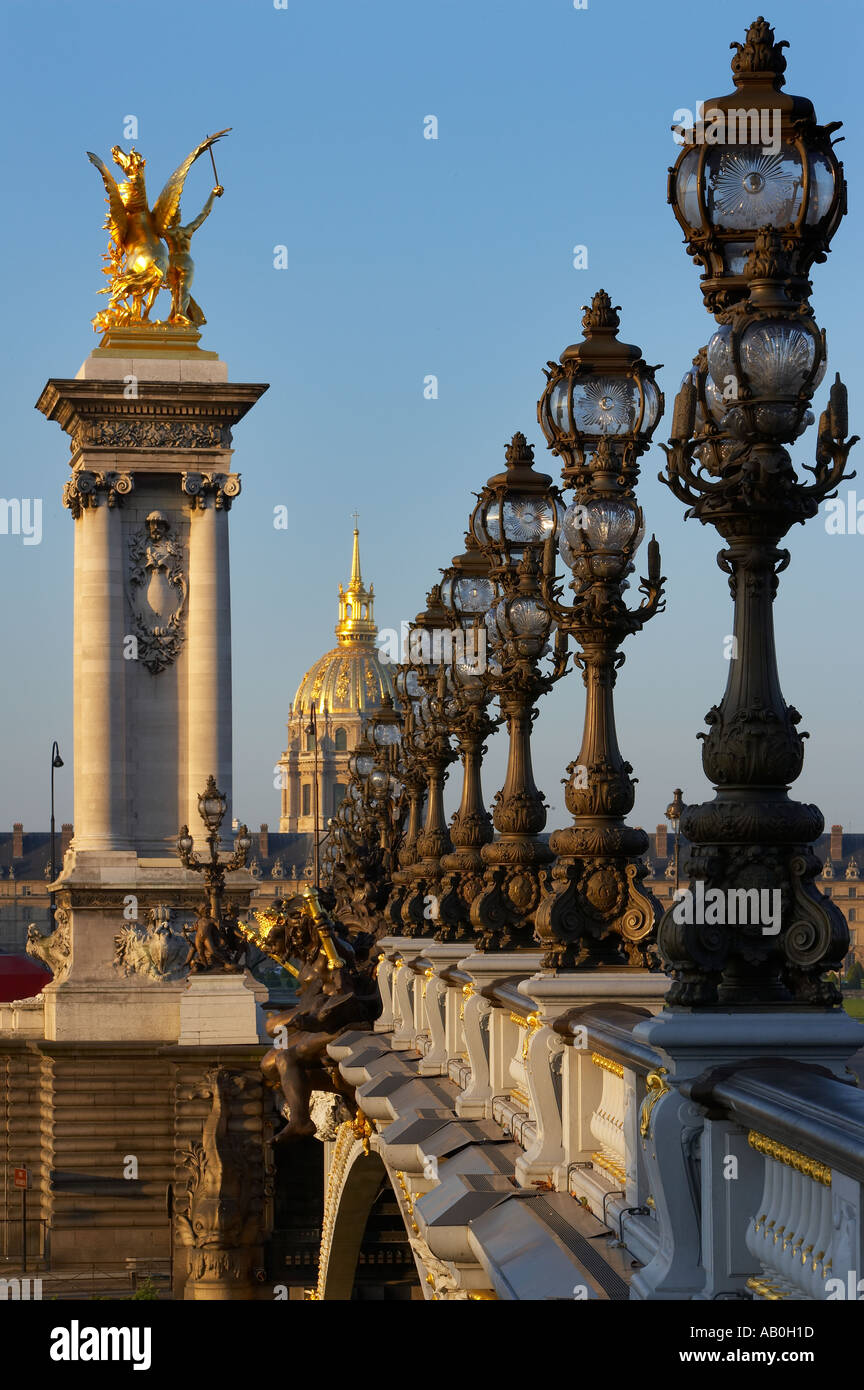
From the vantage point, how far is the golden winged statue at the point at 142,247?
6662cm

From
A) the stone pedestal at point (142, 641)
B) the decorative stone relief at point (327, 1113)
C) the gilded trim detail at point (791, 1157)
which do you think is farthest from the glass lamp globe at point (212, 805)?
the gilded trim detail at point (791, 1157)

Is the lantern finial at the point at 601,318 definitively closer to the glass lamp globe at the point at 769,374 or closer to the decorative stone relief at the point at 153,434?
the glass lamp globe at the point at 769,374

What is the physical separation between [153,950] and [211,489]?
34.6ft

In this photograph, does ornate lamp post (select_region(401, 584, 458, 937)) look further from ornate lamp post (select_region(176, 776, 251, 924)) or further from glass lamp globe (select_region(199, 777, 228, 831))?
glass lamp globe (select_region(199, 777, 228, 831))

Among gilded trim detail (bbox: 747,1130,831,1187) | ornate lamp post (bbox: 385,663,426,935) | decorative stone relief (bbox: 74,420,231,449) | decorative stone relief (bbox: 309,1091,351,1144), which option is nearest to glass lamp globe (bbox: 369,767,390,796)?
ornate lamp post (bbox: 385,663,426,935)

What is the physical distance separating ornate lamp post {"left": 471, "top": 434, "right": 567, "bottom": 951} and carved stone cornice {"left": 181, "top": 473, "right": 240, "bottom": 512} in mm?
43584

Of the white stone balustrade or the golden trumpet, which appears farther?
the golden trumpet

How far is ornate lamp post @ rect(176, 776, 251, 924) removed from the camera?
46.2 metres

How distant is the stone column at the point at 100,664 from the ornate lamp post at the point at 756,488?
52.9m

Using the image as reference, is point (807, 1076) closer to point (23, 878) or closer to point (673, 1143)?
point (673, 1143)

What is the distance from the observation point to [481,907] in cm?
1898

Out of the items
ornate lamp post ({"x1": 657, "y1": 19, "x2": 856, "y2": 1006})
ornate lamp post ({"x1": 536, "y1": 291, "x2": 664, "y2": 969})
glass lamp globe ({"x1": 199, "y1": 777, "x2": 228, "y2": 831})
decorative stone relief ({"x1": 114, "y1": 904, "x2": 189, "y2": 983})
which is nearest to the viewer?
ornate lamp post ({"x1": 657, "y1": 19, "x2": 856, "y2": 1006})
